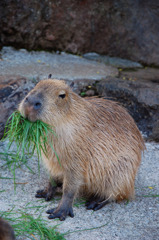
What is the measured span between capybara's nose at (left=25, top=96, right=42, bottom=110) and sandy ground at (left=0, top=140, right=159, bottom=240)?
1031mm

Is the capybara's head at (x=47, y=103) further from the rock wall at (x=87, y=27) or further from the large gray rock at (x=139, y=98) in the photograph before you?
the rock wall at (x=87, y=27)

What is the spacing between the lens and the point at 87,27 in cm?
664

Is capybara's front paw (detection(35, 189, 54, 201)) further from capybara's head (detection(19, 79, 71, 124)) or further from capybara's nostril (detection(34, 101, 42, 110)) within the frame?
capybara's nostril (detection(34, 101, 42, 110))

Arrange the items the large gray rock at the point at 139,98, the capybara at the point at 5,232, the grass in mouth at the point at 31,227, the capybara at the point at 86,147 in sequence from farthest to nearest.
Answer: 1. the large gray rock at the point at 139,98
2. the capybara at the point at 86,147
3. the grass in mouth at the point at 31,227
4. the capybara at the point at 5,232

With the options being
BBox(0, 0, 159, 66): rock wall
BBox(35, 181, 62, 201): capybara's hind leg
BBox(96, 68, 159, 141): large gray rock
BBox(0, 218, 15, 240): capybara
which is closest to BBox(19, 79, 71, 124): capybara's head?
BBox(35, 181, 62, 201): capybara's hind leg

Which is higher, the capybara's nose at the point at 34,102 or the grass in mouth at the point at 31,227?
the capybara's nose at the point at 34,102

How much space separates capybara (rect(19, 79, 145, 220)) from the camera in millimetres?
3344

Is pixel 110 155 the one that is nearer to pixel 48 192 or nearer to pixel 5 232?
pixel 48 192

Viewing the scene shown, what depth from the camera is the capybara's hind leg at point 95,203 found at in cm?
367

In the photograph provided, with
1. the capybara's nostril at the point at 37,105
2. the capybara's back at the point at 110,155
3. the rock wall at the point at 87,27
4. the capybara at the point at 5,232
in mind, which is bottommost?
the capybara at the point at 5,232

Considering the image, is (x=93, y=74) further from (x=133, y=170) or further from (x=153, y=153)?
(x=133, y=170)

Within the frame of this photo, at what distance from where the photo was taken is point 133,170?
150 inches

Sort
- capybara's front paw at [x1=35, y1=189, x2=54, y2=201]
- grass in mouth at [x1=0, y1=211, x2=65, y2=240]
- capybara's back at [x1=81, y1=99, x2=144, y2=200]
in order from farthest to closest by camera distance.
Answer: capybara's front paw at [x1=35, y1=189, x2=54, y2=201] → capybara's back at [x1=81, y1=99, x2=144, y2=200] → grass in mouth at [x1=0, y1=211, x2=65, y2=240]

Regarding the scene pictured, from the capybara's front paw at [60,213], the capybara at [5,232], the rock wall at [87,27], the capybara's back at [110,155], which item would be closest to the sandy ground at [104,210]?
the capybara's front paw at [60,213]
